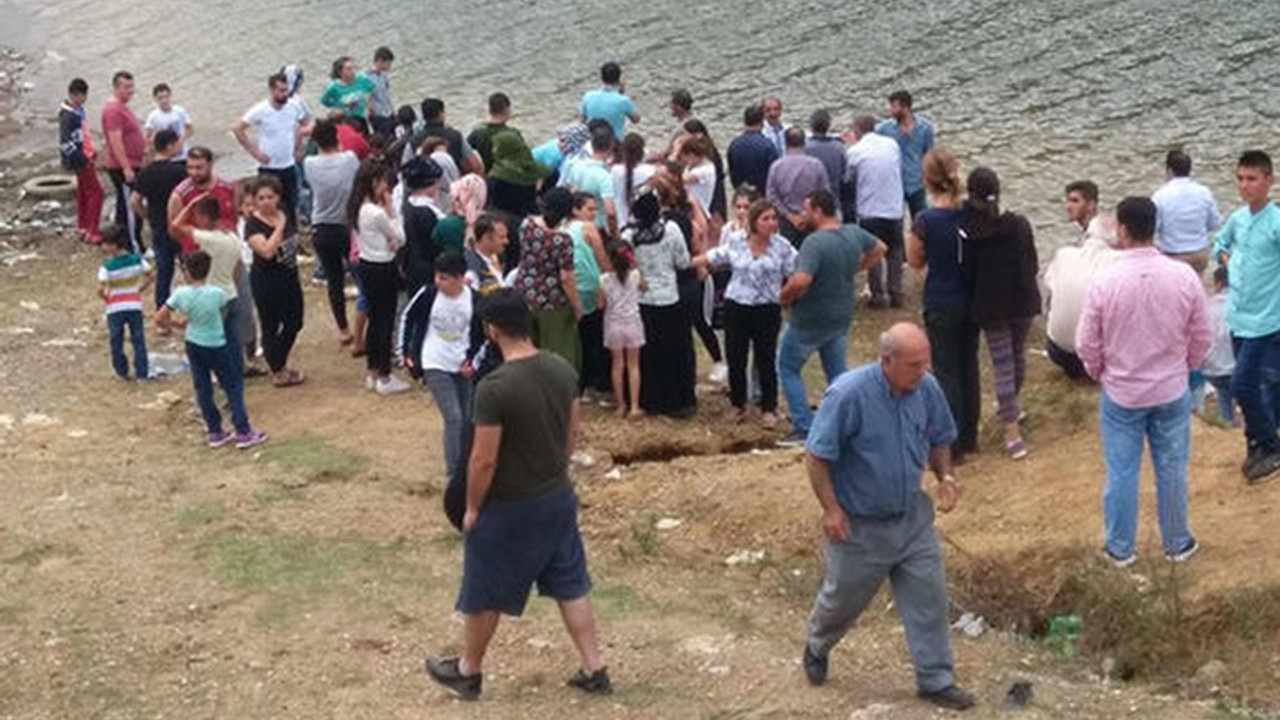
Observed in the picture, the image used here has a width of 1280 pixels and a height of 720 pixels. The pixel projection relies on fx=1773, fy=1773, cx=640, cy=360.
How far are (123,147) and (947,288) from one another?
10.1 meters

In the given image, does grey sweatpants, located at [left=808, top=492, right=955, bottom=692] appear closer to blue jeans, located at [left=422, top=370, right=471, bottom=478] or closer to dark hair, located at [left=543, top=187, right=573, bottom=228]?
blue jeans, located at [left=422, top=370, right=471, bottom=478]

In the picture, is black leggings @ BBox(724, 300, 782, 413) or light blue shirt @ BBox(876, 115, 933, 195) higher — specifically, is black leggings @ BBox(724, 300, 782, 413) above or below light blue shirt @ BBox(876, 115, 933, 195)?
below

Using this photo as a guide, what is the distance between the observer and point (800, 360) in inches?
479

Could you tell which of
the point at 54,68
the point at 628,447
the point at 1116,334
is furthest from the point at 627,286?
the point at 54,68

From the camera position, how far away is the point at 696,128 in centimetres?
1527

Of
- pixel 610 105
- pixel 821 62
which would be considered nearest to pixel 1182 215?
pixel 610 105

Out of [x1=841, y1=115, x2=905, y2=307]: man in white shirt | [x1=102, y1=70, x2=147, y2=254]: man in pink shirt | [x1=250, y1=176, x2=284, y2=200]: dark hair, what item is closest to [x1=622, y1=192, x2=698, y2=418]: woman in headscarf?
[x1=250, y1=176, x2=284, y2=200]: dark hair

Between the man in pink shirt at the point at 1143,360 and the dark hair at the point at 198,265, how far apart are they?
247 inches

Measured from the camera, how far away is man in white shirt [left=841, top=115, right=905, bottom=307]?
15.5 metres

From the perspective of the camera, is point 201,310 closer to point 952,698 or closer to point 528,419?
point 528,419

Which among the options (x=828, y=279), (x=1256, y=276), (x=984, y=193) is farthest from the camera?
(x=828, y=279)

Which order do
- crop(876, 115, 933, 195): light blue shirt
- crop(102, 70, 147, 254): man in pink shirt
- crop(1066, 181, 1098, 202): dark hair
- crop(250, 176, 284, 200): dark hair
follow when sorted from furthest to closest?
crop(102, 70, 147, 254): man in pink shirt < crop(876, 115, 933, 195): light blue shirt < crop(250, 176, 284, 200): dark hair < crop(1066, 181, 1098, 202): dark hair

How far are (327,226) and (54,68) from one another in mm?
20604

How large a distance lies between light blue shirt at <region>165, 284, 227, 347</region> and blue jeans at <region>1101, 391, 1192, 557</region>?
6177 millimetres
